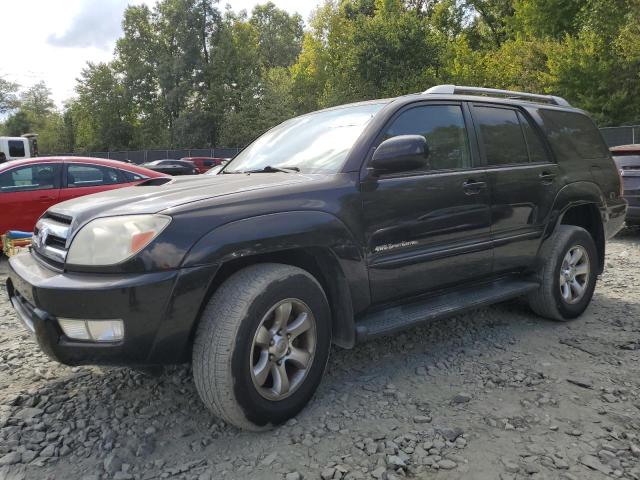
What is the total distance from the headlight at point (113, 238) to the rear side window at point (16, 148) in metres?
22.5

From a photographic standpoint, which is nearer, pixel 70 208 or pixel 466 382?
pixel 70 208

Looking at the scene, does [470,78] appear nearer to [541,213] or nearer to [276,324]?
[541,213]

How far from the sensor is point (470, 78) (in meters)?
29.0

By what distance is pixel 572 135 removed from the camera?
4430 millimetres

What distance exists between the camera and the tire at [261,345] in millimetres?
2383

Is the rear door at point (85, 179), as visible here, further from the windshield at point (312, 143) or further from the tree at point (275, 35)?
the tree at point (275, 35)

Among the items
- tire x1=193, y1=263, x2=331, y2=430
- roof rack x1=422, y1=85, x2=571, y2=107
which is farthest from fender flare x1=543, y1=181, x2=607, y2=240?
tire x1=193, y1=263, x2=331, y2=430

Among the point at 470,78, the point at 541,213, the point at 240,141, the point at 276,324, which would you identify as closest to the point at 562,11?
the point at 470,78

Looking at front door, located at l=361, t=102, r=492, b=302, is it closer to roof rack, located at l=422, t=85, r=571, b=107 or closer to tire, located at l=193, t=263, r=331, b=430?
roof rack, located at l=422, t=85, r=571, b=107

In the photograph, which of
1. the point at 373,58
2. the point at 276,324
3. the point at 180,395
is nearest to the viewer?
the point at 276,324

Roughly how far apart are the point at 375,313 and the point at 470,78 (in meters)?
28.7

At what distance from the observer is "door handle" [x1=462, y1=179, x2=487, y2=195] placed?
11.2 ft

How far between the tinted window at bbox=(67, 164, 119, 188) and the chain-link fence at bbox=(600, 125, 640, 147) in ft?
57.5

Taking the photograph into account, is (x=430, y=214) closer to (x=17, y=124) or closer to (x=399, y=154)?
(x=399, y=154)
